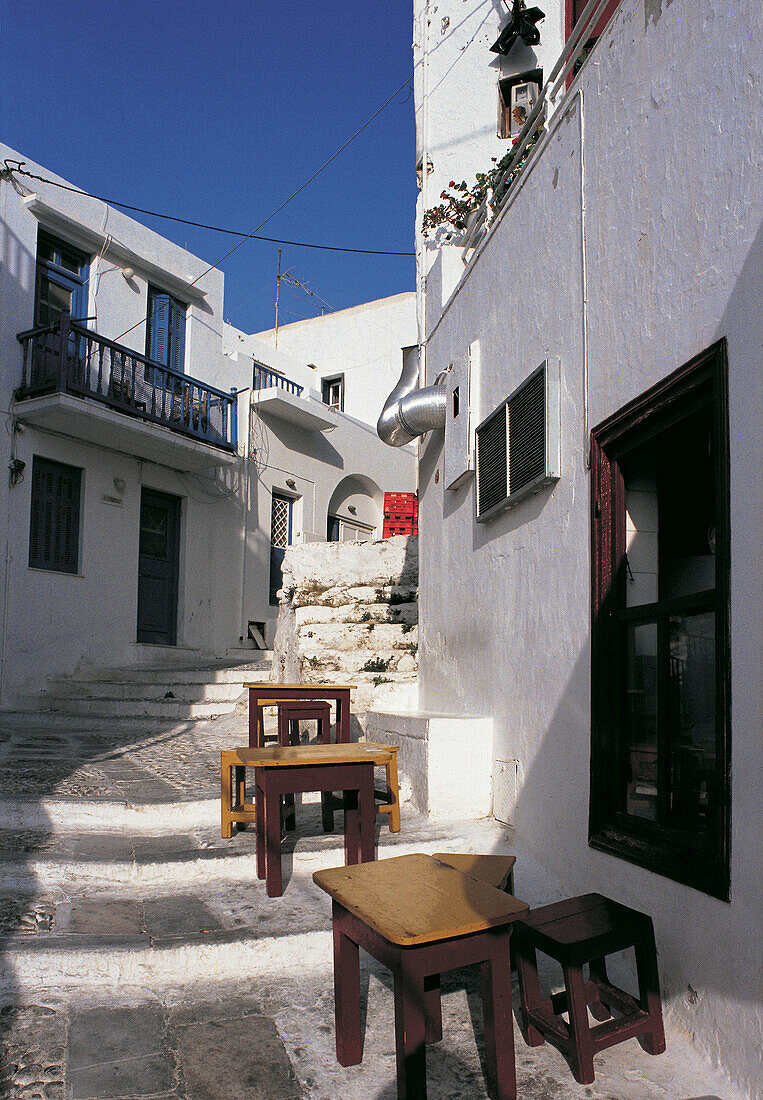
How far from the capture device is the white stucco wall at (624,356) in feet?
8.01

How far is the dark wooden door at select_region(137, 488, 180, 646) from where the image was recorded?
13281 mm

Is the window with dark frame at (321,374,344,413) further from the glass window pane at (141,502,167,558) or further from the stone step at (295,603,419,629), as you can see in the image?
the stone step at (295,603,419,629)

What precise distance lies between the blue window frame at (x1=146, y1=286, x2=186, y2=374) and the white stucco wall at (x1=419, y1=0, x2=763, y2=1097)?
30.0ft

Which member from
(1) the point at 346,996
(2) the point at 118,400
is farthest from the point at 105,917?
(2) the point at 118,400

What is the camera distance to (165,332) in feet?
45.9

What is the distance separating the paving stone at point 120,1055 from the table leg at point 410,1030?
2.51ft

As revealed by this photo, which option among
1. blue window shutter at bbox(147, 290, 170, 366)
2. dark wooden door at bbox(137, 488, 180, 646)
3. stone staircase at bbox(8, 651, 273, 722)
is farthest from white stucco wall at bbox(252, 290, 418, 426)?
stone staircase at bbox(8, 651, 273, 722)

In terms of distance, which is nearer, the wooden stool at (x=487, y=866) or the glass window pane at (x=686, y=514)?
the wooden stool at (x=487, y=866)

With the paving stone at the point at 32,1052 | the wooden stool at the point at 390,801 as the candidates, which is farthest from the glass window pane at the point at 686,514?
the paving stone at the point at 32,1052

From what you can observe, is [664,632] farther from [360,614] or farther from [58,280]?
[58,280]

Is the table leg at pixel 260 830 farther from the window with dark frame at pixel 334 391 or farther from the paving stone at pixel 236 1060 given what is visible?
the window with dark frame at pixel 334 391

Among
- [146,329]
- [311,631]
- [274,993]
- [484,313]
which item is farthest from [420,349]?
[146,329]

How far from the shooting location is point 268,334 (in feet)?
73.5

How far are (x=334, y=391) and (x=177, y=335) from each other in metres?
7.21
